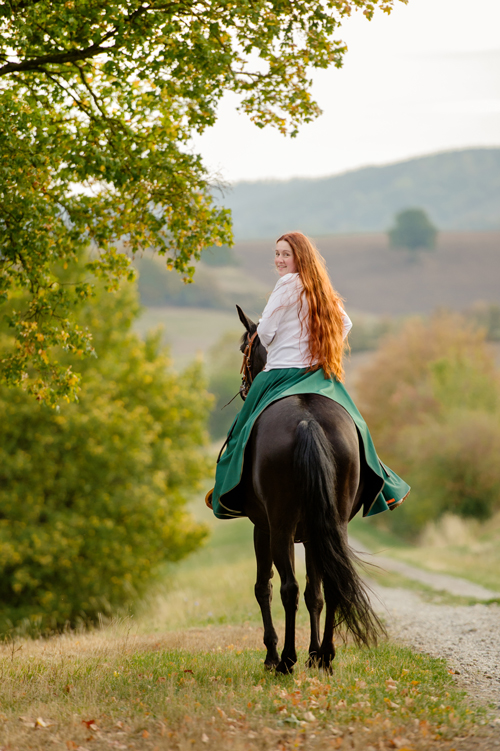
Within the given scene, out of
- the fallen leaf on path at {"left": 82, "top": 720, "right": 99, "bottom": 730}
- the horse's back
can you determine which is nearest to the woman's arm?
the horse's back

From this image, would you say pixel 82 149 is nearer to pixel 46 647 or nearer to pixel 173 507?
pixel 46 647

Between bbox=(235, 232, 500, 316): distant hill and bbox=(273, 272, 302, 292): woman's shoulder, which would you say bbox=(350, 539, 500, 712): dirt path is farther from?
bbox=(235, 232, 500, 316): distant hill

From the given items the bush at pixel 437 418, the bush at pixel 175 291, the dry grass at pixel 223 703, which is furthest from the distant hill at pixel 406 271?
the dry grass at pixel 223 703

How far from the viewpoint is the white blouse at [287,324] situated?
5.66 meters

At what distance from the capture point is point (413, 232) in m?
134

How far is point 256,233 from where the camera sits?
19925 cm

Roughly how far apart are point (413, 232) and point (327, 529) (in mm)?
135298

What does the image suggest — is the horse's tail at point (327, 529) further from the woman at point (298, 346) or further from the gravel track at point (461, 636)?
the woman at point (298, 346)

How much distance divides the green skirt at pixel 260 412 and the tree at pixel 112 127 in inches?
116

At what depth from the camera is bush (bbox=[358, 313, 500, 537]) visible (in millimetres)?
29656

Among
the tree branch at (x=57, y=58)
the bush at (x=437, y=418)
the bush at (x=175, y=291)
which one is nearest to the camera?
the tree branch at (x=57, y=58)

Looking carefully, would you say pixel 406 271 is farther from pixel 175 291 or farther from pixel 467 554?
pixel 467 554

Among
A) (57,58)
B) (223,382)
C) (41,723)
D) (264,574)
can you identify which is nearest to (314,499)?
(264,574)

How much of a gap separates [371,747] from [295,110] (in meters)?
6.71
